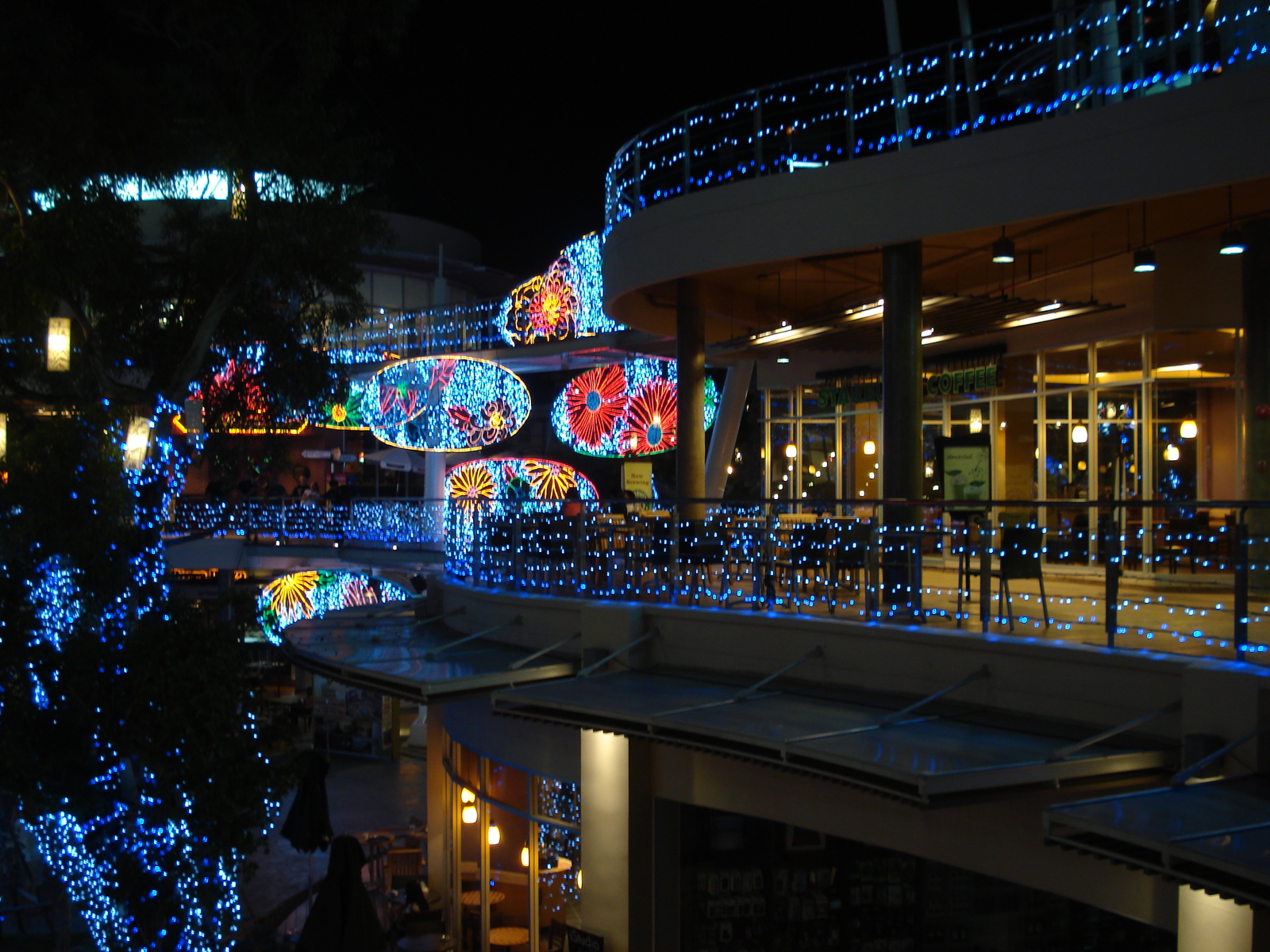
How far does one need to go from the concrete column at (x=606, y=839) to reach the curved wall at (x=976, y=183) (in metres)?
5.10

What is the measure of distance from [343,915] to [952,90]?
9.69 meters

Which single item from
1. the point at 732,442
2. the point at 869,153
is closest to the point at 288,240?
the point at 869,153

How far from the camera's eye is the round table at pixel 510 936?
11.0m

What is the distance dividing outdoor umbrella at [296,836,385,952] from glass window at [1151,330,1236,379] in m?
10.6

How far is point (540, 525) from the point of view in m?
10.9

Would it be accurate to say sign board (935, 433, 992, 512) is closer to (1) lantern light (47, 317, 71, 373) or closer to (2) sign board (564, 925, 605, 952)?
(2) sign board (564, 925, 605, 952)

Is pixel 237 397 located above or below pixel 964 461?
above

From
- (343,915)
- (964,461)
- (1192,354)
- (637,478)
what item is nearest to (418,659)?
(343,915)

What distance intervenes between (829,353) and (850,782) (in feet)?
43.5

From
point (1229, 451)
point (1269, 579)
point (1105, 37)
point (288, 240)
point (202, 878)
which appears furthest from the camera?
point (288, 240)

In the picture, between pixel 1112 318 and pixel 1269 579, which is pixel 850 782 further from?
pixel 1112 318

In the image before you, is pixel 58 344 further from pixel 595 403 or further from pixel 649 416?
pixel 649 416

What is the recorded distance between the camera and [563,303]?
18891mm

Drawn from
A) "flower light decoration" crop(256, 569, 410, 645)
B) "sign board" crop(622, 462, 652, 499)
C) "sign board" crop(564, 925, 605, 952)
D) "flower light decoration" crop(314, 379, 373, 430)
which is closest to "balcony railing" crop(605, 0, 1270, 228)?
"sign board" crop(622, 462, 652, 499)
